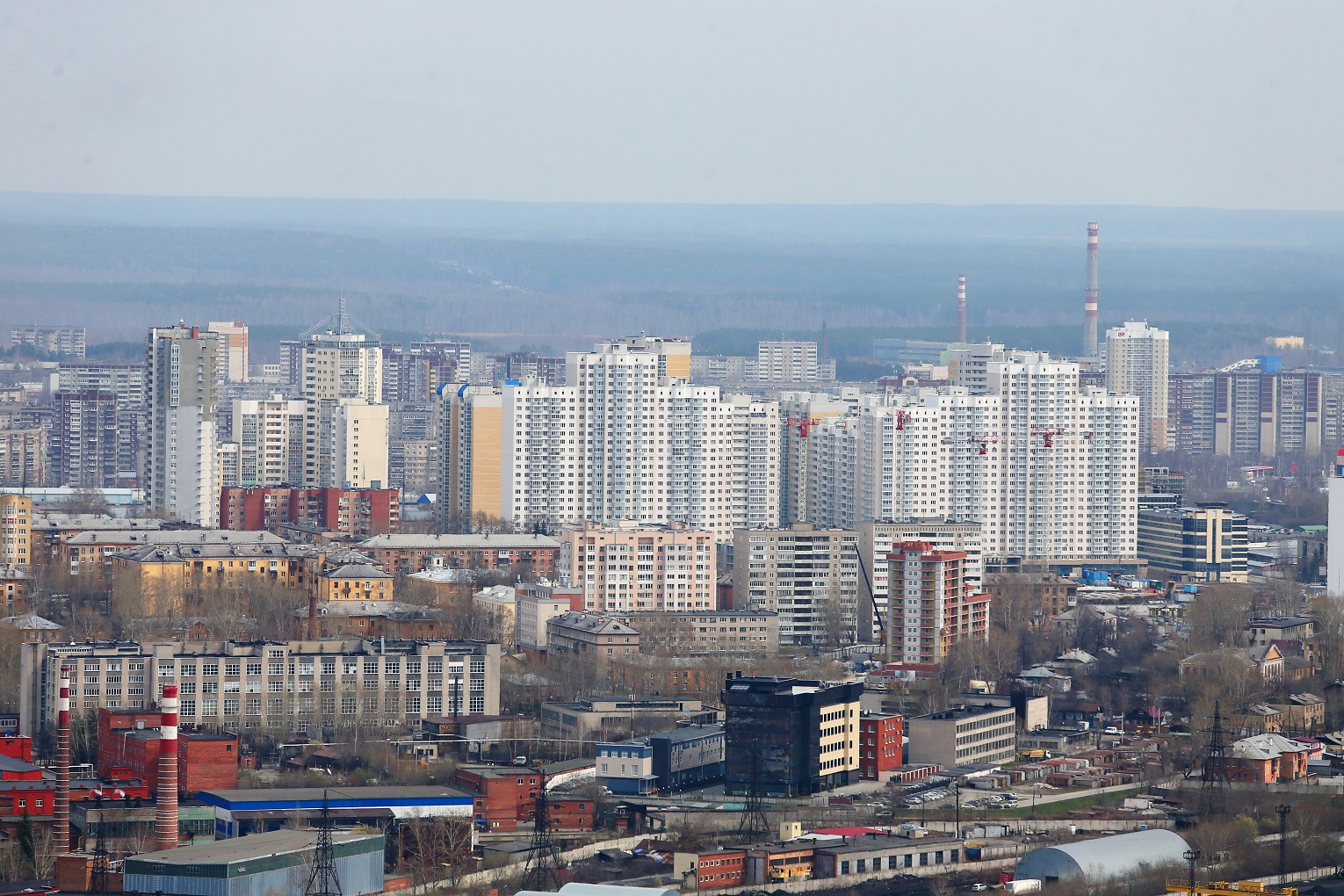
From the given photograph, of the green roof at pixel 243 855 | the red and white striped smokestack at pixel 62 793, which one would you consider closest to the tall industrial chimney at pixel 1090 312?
the red and white striped smokestack at pixel 62 793

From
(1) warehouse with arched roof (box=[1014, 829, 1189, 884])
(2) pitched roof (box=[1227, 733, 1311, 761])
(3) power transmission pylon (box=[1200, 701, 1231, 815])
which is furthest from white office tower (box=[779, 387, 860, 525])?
(1) warehouse with arched roof (box=[1014, 829, 1189, 884])

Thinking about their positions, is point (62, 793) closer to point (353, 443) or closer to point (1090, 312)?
point (353, 443)

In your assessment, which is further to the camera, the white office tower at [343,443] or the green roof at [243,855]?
the white office tower at [343,443]

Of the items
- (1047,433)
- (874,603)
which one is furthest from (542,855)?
(1047,433)

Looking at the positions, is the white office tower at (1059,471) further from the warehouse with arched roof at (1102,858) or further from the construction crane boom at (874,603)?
the warehouse with arched roof at (1102,858)

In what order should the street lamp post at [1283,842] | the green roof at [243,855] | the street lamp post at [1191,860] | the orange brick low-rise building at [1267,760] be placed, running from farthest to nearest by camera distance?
the orange brick low-rise building at [1267,760]
the street lamp post at [1283,842]
the street lamp post at [1191,860]
the green roof at [243,855]

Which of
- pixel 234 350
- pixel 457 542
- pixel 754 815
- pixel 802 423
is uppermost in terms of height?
pixel 234 350
